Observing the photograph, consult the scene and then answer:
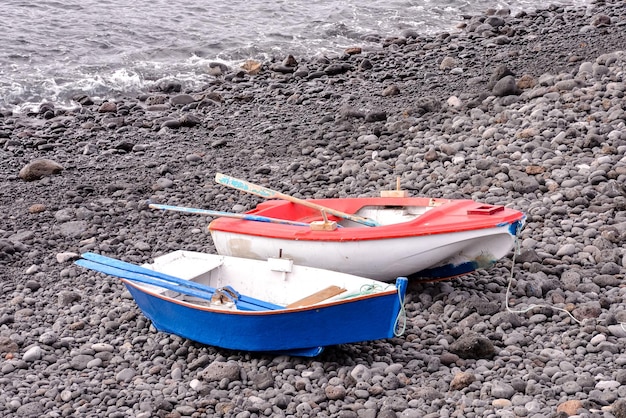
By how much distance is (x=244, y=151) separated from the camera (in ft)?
40.4

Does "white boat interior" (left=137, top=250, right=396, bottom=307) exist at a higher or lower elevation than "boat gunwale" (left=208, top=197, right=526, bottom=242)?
lower

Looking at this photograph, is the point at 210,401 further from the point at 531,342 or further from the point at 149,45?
the point at 149,45

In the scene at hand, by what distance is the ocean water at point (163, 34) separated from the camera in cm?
1723

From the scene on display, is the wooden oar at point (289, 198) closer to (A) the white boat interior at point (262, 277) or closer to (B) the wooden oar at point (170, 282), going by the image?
(A) the white boat interior at point (262, 277)

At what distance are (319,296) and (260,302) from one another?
1.70 ft

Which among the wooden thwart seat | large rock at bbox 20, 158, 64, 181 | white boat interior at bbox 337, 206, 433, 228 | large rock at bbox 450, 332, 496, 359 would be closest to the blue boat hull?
the wooden thwart seat

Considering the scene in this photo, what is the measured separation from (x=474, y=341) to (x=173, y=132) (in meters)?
8.44

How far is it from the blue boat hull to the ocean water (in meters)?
10.3

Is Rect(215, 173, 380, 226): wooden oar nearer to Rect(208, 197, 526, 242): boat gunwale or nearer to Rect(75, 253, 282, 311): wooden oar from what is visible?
Rect(208, 197, 526, 242): boat gunwale

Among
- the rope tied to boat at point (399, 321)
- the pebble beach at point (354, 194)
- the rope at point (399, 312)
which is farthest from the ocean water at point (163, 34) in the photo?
the rope tied to boat at point (399, 321)

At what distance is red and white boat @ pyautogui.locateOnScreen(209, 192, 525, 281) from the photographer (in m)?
7.04

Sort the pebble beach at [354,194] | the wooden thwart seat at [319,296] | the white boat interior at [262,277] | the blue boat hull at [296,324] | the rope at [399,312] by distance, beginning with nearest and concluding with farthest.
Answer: the pebble beach at [354,194] < the blue boat hull at [296,324] < the rope at [399,312] < the wooden thwart seat at [319,296] < the white boat interior at [262,277]

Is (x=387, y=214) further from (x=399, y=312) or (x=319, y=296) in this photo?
(x=399, y=312)

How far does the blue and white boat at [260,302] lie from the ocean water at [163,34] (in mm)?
9486
